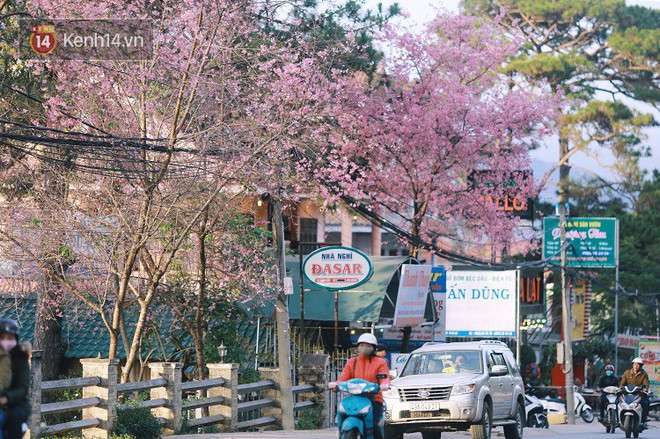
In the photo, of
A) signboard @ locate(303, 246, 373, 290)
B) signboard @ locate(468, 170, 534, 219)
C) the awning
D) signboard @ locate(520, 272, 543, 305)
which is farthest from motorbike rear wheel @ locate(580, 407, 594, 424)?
signboard @ locate(303, 246, 373, 290)

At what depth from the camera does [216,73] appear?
19.0m

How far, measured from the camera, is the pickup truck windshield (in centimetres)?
1975

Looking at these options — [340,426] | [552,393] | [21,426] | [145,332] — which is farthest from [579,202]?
[21,426]

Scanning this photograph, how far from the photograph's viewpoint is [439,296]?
112 ft

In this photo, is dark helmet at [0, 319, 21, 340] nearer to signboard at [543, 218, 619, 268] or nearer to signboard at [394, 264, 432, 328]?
signboard at [394, 264, 432, 328]

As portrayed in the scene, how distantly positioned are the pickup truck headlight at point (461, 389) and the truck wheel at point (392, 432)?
4.37 feet

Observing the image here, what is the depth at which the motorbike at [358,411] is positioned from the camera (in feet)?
42.4

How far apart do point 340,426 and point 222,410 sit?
760cm

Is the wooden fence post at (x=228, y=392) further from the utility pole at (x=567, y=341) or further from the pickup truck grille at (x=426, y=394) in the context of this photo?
the utility pole at (x=567, y=341)

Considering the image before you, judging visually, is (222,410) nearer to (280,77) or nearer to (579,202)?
(280,77)

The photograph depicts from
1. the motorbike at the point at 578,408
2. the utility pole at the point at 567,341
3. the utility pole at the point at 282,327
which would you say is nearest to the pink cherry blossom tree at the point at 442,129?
the utility pole at the point at 567,341

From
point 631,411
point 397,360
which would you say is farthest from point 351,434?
point 397,360

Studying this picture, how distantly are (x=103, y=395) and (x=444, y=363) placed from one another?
6690 millimetres

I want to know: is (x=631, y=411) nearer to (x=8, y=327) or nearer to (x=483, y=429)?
(x=483, y=429)
